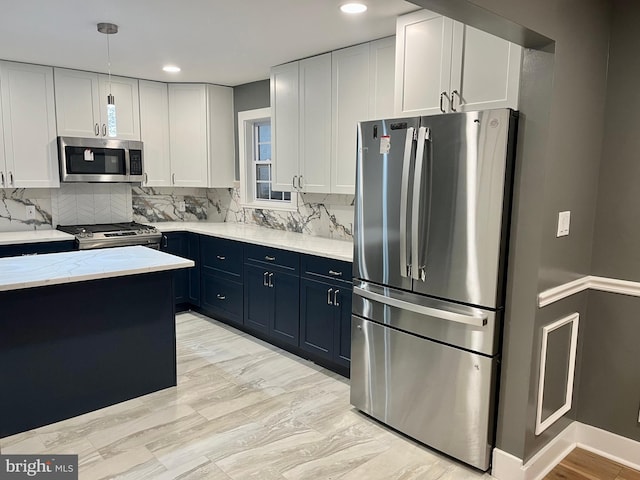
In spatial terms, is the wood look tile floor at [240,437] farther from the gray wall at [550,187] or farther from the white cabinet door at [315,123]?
the white cabinet door at [315,123]

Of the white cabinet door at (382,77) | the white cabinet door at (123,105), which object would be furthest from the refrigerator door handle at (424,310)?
the white cabinet door at (123,105)

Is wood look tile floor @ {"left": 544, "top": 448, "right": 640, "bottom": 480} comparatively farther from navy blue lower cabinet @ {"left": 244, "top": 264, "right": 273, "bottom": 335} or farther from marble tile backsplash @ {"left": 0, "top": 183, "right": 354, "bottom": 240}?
navy blue lower cabinet @ {"left": 244, "top": 264, "right": 273, "bottom": 335}

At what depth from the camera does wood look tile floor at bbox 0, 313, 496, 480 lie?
232 cm

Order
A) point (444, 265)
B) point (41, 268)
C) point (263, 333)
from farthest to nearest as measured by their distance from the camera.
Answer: point (263, 333) < point (41, 268) < point (444, 265)

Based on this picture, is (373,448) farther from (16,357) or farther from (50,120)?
(50,120)

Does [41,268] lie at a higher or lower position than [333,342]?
higher

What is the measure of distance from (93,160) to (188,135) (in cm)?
101

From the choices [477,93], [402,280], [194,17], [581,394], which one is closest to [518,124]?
[477,93]

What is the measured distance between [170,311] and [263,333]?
115cm

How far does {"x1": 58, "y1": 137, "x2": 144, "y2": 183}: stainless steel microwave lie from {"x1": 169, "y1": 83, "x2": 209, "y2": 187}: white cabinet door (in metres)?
0.44

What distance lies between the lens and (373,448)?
99.5 inches

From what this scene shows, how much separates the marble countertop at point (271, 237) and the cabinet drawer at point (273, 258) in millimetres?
52
